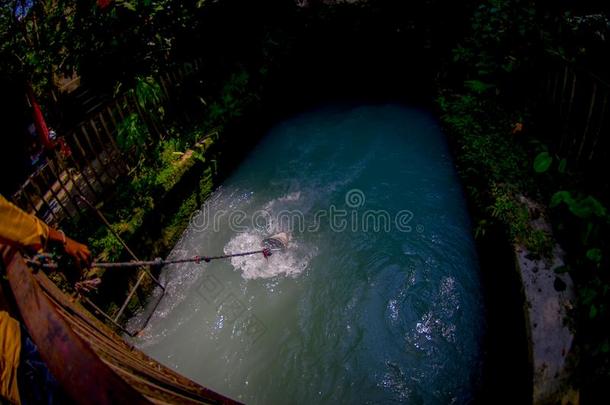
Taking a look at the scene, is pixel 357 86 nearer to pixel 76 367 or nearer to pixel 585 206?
pixel 585 206

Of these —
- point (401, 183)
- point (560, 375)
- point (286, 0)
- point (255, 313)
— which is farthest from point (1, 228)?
point (286, 0)

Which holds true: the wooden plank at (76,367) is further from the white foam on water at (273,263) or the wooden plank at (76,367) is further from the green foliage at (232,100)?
the green foliage at (232,100)

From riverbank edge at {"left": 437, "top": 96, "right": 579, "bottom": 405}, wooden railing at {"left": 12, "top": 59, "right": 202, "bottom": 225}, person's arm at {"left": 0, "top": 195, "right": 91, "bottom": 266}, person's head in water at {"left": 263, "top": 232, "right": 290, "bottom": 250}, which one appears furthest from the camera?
person's head in water at {"left": 263, "top": 232, "right": 290, "bottom": 250}

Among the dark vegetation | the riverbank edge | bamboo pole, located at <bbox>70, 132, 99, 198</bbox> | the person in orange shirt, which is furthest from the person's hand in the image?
the riverbank edge

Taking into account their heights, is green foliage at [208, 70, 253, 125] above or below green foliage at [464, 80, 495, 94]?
above

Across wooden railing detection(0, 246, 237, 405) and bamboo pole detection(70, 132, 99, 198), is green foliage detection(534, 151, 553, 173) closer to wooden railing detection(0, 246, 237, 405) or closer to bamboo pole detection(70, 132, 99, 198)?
wooden railing detection(0, 246, 237, 405)

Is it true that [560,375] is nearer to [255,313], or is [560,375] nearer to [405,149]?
[255,313]

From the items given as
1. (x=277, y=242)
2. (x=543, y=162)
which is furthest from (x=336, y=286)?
(x=543, y=162)
